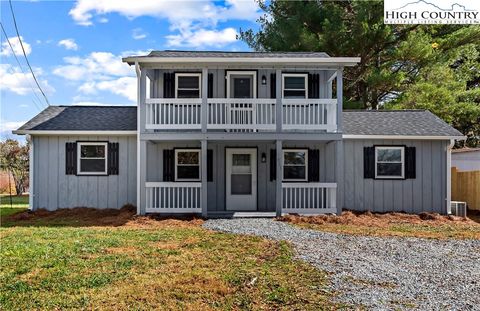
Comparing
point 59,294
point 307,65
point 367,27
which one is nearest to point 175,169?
point 307,65

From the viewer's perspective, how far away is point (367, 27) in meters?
19.6

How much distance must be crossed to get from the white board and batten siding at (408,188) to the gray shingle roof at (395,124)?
335mm

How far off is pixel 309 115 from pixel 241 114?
2035mm

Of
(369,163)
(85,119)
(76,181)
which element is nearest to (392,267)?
(369,163)

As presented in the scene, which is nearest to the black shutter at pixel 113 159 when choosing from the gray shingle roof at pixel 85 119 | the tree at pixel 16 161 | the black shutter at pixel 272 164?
the gray shingle roof at pixel 85 119

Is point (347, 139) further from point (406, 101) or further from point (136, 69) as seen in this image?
point (406, 101)

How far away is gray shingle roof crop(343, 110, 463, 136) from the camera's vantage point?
13.9 meters

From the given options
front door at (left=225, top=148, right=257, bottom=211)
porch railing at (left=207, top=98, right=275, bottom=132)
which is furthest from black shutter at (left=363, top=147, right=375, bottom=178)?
front door at (left=225, top=148, right=257, bottom=211)

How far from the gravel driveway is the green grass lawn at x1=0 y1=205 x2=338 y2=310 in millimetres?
415

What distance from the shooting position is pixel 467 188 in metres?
16.0

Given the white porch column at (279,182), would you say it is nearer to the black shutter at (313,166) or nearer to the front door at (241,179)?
the front door at (241,179)

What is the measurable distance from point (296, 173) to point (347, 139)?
1.96 meters

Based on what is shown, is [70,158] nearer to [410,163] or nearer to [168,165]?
[168,165]

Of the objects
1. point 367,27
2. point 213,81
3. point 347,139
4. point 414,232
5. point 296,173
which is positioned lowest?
point 414,232
